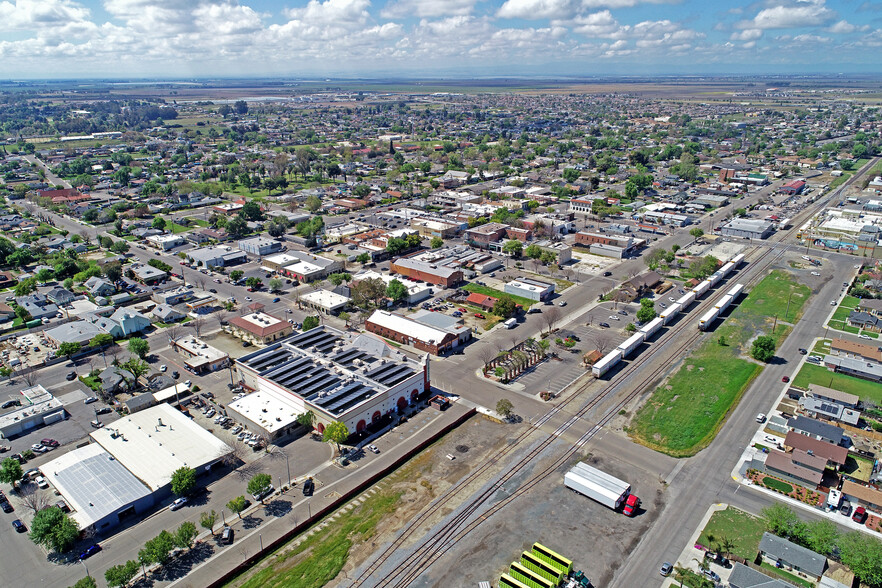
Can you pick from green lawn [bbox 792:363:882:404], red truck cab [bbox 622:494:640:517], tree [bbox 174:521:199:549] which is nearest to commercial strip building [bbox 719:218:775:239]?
green lawn [bbox 792:363:882:404]

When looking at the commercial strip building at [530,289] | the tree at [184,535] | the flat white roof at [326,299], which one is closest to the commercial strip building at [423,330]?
the flat white roof at [326,299]

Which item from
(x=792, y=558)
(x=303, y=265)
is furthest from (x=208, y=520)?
(x=303, y=265)

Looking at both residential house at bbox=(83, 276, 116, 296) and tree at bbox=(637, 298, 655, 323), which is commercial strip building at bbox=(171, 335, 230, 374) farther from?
tree at bbox=(637, 298, 655, 323)

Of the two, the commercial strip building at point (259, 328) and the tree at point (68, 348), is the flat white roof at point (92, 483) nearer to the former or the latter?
the tree at point (68, 348)

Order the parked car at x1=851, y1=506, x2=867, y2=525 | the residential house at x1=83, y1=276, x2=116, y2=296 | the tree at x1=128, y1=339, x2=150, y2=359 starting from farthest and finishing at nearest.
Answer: the residential house at x1=83, y1=276, x2=116, y2=296 < the tree at x1=128, y1=339, x2=150, y2=359 < the parked car at x1=851, y1=506, x2=867, y2=525

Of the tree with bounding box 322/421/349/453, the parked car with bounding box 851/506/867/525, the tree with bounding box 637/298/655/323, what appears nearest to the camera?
the parked car with bounding box 851/506/867/525

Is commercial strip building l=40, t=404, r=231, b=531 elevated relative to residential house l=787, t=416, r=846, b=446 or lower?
lower

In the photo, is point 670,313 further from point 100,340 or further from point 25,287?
point 25,287
